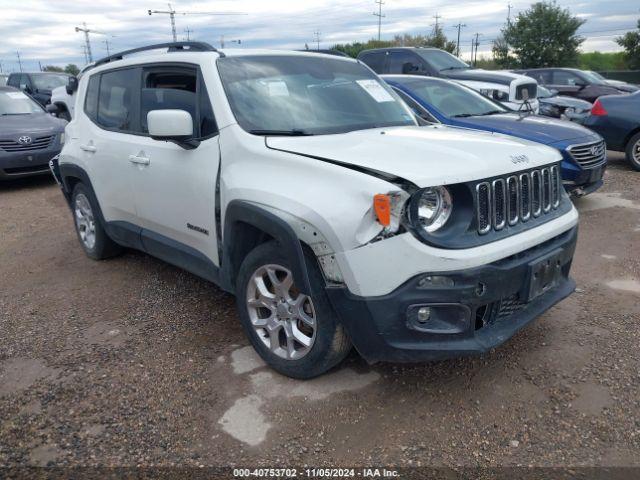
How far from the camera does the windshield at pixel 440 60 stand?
1134 centimetres

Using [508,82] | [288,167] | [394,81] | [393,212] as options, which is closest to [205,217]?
[288,167]

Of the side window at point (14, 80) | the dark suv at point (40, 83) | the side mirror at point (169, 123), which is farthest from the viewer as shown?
the side window at point (14, 80)

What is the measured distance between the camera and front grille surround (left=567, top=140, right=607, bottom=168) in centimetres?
634

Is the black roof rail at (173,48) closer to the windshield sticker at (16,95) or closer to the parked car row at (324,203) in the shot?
the parked car row at (324,203)

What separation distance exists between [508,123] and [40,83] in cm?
1544

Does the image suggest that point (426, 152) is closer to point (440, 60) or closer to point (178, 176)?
point (178, 176)

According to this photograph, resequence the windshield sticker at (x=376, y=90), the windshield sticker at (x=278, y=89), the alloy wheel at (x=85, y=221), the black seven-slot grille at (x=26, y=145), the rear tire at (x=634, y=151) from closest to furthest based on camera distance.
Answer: the windshield sticker at (x=278, y=89) < the windshield sticker at (x=376, y=90) < the alloy wheel at (x=85, y=221) < the black seven-slot grille at (x=26, y=145) < the rear tire at (x=634, y=151)

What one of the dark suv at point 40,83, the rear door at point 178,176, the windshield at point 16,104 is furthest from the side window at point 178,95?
the dark suv at point 40,83

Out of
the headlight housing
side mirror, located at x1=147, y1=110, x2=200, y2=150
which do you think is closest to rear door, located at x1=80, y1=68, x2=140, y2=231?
side mirror, located at x1=147, y1=110, x2=200, y2=150

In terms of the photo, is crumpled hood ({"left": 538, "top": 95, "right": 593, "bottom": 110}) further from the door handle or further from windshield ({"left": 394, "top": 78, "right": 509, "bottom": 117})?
the door handle

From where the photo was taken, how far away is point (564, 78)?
1777cm

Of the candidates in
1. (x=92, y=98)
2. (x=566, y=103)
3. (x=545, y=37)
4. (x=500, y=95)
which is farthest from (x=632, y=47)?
(x=92, y=98)

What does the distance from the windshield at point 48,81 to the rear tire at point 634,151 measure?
1570cm

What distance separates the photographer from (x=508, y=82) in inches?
412
